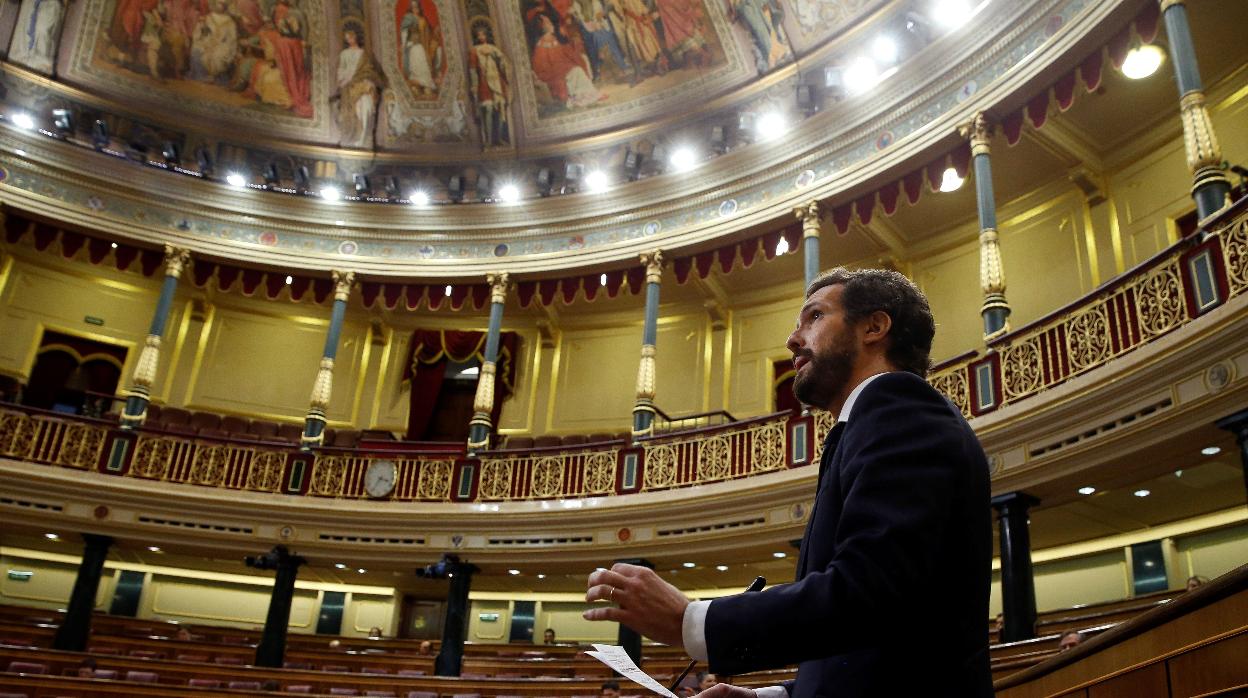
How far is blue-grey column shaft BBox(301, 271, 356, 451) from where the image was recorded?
13.5 m

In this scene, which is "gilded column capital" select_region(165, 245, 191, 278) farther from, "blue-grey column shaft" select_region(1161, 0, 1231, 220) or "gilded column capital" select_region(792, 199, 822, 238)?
"blue-grey column shaft" select_region(1161, 0, 1231, 220)

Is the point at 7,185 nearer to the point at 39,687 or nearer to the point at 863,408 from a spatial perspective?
the point at 39,687

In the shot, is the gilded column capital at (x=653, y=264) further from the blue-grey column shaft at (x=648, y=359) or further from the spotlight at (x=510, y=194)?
the spotlight at (x=510, y=194)

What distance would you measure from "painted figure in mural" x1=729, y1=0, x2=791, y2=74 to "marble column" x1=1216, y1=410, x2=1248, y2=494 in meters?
8.14

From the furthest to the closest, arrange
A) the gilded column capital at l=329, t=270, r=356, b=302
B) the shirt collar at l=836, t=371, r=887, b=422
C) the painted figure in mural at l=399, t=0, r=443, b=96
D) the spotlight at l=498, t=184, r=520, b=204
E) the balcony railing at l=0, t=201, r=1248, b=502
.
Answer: the painted figure in mural at l=399, t=0, r=443, b=96, the spotlight at l=498, t=184, r=520, b=204, the gilded column capital at l=329, t=270, r=356, b=302, the balcony railing at l=0, t=201, r=1248, b=502, the shirt collar at l=836, t=371, r=887, b=422

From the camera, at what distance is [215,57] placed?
15.5 m

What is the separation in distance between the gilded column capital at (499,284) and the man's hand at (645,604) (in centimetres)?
1327

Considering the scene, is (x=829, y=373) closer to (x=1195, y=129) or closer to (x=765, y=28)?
(x=1195, y=129)

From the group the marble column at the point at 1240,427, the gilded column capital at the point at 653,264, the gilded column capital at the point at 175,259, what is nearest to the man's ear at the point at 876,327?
the marble column at the point at 1240,427

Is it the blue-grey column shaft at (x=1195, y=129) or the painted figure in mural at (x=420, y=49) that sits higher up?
the painted figure in mural at (x=420, y=49)

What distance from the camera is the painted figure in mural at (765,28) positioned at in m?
13.1

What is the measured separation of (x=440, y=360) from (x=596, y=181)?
448 cm

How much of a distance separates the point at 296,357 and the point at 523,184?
514 cm

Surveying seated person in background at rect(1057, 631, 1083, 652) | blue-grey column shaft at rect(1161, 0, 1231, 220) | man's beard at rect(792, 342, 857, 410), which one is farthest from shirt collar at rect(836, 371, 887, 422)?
blue-grey column shaft at rect(1161, 0, 1231, 220)
